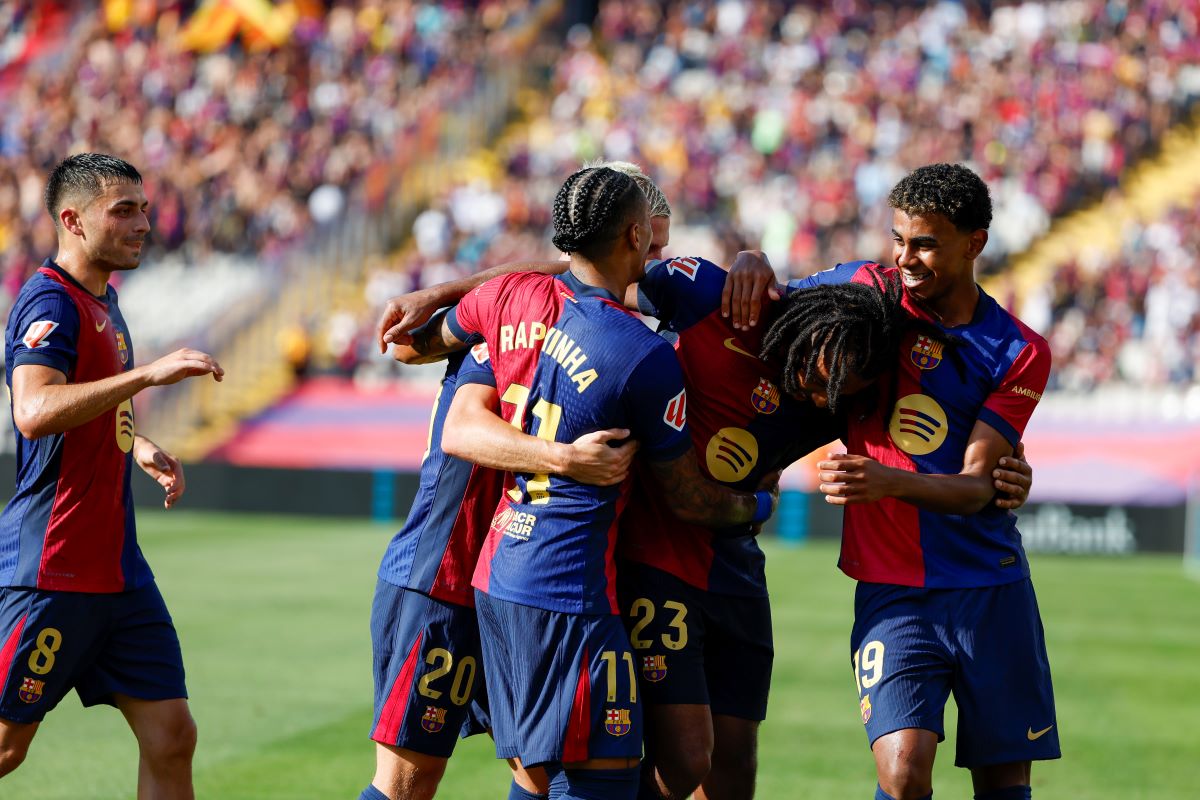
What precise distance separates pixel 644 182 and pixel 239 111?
2538cm

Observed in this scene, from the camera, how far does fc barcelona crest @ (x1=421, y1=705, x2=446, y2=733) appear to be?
16.0 ft

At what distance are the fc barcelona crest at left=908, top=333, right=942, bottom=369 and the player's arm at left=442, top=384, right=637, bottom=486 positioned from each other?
43.8 inches

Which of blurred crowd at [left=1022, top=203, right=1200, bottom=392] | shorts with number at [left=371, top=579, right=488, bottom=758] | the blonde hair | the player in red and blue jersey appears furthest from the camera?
blurred crowd at [left=1022, top=203, right=1200, bottom=392]

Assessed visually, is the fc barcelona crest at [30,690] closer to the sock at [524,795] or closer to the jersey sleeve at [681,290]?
the sock at [524,795]

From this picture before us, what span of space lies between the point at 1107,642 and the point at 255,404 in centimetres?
1518

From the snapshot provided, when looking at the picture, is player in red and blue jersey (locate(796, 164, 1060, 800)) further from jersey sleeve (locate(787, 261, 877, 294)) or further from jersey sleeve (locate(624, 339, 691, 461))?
jersey sleeve (locate(624, 339, 691, 461))

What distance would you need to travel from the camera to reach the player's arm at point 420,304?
5.00 metres

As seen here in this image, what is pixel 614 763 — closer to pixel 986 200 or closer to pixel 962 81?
pixel 986 200

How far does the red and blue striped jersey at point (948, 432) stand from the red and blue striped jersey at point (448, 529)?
1244 mm

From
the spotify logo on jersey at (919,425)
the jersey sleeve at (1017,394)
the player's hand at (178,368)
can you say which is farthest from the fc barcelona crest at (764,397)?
the player's hand at (178,368)

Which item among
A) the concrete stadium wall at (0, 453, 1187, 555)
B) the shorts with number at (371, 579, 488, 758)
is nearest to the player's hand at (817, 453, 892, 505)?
the shorts with number at (371, 579, 488, 758)

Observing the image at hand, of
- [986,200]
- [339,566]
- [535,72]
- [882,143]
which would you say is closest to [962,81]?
[882,143]

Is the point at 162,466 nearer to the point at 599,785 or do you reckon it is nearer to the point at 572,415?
the point at 572,415

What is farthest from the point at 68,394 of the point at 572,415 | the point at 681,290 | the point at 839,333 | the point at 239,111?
the point at 239,111
